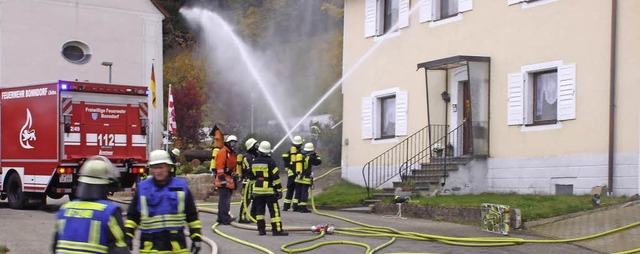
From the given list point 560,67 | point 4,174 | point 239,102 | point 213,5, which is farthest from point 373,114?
point 213,5

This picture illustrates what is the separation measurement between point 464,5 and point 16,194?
10781mm

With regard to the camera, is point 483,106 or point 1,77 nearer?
point 483,106

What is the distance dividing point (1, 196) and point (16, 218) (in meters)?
3.46

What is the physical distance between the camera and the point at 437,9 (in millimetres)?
23000

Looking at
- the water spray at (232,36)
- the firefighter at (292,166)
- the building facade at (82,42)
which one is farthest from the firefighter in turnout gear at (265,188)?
the water spray at (232,36)

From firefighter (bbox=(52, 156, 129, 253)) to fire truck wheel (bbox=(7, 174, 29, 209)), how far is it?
13363 millimetres

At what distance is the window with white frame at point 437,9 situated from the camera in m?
22.7

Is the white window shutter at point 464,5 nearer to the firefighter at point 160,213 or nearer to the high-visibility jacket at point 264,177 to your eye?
the high-visibility jacket at point 264,177

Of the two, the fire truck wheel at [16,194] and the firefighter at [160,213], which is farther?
the fire truck wheel at [16,194]

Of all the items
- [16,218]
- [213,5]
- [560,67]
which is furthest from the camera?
[213,5]

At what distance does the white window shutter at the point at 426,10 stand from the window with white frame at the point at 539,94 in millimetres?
3185

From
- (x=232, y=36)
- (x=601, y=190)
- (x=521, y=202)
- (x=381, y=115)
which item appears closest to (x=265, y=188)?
(x=521, y=202)

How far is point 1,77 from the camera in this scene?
3369 centimetres

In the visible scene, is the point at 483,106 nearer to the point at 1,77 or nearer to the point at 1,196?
the point at 1,196
